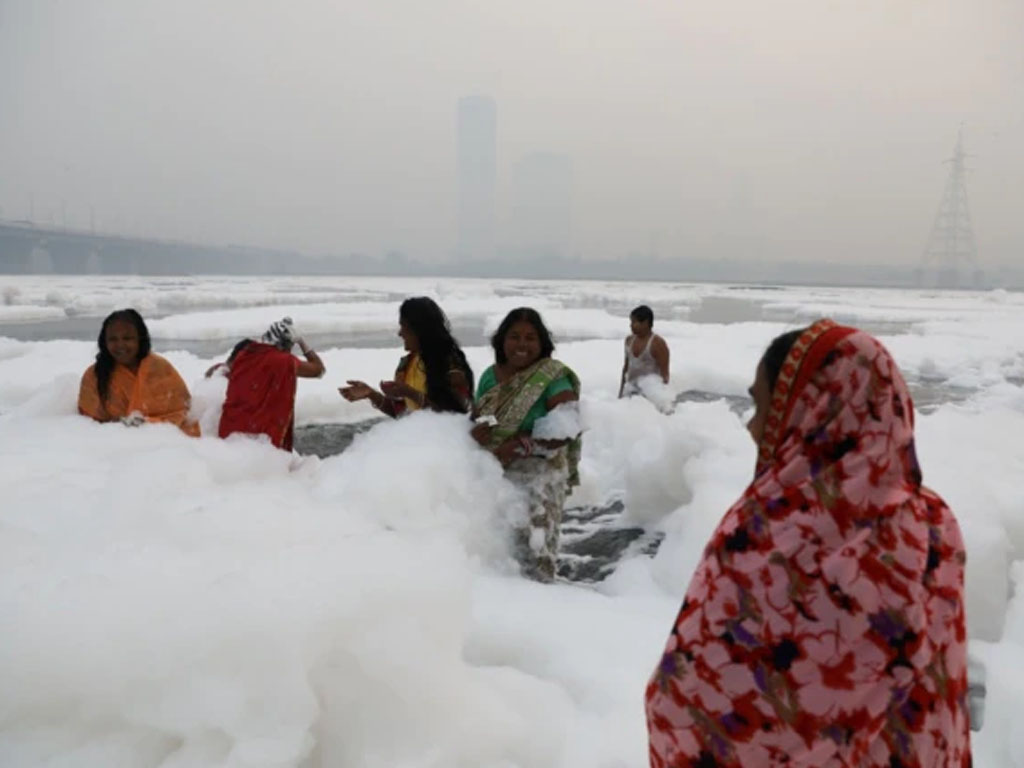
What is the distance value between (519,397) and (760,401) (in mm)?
1800

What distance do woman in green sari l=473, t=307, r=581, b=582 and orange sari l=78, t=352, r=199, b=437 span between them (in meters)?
1.78

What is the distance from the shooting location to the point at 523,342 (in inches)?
120

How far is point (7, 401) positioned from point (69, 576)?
7.79 meters

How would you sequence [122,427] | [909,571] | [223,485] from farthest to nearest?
[122,427]
[223,485]
[909,571]

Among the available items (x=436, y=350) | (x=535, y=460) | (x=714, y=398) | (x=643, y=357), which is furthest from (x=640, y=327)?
(x=714, y=398)

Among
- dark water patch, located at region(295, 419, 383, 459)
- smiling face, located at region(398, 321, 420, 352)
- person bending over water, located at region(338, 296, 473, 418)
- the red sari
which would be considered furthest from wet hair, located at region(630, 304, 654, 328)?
the red sari

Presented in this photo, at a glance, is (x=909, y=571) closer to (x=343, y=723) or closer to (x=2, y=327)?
(x=343, y=723)

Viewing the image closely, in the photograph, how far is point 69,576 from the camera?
1.95 metres

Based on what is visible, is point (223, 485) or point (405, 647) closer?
point (405, 647)

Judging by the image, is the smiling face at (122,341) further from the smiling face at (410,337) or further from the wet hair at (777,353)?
the wet hair at (777,353)

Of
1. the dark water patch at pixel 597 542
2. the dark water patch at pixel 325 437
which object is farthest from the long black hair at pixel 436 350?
the dark water patch at pixel 325 437

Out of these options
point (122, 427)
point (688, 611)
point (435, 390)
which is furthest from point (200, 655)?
point (122, 427)

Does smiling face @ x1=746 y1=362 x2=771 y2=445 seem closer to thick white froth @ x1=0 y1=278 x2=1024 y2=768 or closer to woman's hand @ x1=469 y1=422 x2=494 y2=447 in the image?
thick white froth @ x1=0 y1=278 x2=1024 y2=768

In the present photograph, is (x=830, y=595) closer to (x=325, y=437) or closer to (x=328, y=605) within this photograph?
(x=328, y=605)
